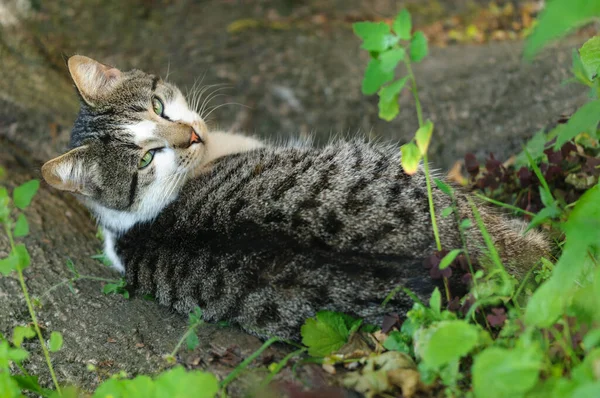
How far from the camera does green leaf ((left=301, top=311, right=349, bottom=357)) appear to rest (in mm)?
2586

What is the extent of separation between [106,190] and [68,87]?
2.40 meters

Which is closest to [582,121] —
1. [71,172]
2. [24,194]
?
[24,194]

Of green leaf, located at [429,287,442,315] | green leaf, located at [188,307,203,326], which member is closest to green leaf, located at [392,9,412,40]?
green leaf, located at [429,287,442,315]

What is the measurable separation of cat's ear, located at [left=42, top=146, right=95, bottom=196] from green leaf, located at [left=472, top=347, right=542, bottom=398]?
250 cm

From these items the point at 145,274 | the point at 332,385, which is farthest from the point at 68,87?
the point at 332,385

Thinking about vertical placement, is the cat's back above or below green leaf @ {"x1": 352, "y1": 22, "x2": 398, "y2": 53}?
below

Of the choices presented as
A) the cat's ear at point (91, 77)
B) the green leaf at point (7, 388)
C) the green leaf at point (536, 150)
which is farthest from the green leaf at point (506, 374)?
the cat's ear at point (91, 77)

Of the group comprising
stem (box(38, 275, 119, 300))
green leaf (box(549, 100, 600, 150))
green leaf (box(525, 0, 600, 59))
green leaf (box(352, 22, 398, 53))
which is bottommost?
stem (box(38, 275, 119, 300))

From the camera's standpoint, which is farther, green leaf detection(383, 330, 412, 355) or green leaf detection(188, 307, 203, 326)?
green leaf detection(188, 307, 203, 326)

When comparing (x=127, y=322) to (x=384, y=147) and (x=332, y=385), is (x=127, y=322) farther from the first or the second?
(x=384, y=147)

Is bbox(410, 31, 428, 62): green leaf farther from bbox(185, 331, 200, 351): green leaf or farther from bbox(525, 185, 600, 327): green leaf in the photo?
bbox(185, 331, 200, 351): green leaf

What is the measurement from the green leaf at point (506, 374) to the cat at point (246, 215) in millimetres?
735

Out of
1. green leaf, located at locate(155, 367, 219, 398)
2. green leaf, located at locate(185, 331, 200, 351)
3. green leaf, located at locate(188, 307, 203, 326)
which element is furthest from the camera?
green leaf, located at locate(188, 307, 203, 326)

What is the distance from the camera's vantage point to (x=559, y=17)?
5.00ft
